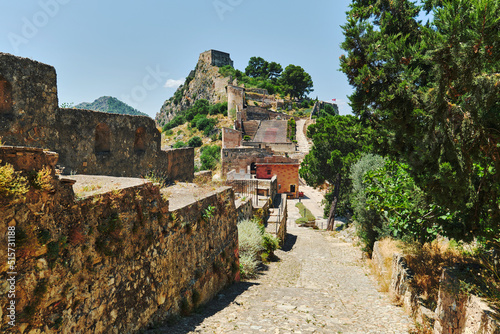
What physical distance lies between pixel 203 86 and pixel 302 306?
76758 millimetres

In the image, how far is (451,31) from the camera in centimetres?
436

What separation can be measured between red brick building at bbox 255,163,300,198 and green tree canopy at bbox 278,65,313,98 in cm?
4978

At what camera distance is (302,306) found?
7.58 meters

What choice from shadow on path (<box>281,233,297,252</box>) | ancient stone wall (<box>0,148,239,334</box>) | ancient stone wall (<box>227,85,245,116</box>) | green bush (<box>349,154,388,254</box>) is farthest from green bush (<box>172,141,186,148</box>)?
ancient stone wall (<box>0,148,239,334</box>)

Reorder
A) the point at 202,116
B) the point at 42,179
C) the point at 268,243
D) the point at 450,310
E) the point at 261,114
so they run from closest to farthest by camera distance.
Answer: the point at 42,179 < the point at 450,310 < the point at 268,243 < the point at 261,114 < the point at 202,116

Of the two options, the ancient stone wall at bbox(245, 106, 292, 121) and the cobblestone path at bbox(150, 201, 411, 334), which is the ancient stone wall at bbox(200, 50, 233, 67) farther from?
the cobblestone path at bbox(150, 201, 411, 334)

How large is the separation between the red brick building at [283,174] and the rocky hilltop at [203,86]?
136 feet

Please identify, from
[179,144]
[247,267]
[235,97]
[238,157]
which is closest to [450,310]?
[247,267]

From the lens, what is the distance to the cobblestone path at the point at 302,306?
614 centimetres

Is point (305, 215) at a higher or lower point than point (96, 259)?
lower

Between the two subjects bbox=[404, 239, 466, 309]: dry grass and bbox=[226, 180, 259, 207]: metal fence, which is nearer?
bbox=[404, 239, 466, 309]: dry grass

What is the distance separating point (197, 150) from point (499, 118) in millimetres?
56197

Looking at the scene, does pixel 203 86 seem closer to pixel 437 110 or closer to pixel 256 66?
pixel 256 66

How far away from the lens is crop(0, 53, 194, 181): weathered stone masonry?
621cm
